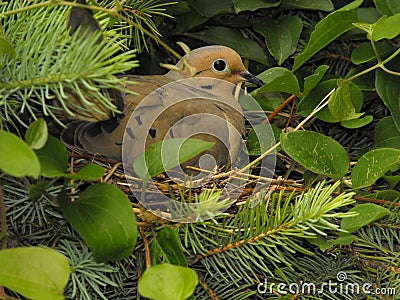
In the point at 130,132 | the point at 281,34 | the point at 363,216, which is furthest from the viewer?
the point at 281,34

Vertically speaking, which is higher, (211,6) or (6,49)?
(6,49)

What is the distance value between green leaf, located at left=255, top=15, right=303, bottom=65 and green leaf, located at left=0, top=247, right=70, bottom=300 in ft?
1.99

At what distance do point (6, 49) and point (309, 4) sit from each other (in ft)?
1.99

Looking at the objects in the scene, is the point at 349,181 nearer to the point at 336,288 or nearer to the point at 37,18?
the point at 336,288

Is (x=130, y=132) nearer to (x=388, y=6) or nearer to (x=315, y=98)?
(x=315, y=98)

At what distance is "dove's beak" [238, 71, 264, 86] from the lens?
1.15m

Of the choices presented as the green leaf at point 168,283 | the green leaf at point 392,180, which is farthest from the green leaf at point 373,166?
the green leaf at point 168,283

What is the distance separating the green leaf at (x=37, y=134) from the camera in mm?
583

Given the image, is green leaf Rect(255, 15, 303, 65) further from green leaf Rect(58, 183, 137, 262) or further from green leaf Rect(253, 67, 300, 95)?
green leaf Rect(58, 183, 137, 262)

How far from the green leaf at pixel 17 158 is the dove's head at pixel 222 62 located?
0.61 metres

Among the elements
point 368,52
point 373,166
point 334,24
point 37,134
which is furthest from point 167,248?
point 368,52

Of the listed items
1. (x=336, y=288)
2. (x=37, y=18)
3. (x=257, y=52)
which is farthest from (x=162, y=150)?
(x=257, y=52)

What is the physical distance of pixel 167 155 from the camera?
683 mm

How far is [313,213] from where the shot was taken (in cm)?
72
